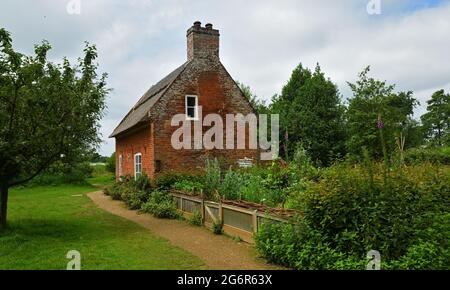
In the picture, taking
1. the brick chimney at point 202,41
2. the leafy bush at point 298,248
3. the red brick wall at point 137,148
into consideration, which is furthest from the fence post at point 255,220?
the brick chimney at point 202,41

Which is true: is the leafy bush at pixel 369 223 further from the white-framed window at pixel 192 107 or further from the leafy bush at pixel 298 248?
the white-framed window at pixel 192 107

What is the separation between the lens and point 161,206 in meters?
14.9

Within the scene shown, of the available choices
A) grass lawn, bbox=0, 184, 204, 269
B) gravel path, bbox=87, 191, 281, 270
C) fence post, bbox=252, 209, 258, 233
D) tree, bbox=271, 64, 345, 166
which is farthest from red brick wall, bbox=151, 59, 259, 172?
tree, bbox=271, 64, 345, 166

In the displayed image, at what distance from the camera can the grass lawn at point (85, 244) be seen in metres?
8.16

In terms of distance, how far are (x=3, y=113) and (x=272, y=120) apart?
1235 inches

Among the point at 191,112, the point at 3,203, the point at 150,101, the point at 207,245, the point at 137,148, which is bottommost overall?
the point at 207,245

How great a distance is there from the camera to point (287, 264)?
25.6ft

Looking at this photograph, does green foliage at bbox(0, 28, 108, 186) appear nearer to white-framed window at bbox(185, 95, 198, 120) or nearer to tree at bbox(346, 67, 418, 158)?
white-framed window at bbox(185, 95, 198, 120)

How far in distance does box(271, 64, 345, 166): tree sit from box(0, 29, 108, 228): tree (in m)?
23.6

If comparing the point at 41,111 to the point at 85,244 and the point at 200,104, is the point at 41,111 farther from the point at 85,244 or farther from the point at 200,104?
the point at 200,104

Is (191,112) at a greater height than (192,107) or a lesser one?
lesser

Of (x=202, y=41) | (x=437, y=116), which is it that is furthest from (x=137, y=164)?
(x=437, y=116)

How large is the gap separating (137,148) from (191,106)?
4178mm

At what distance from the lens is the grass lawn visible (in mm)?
8164
